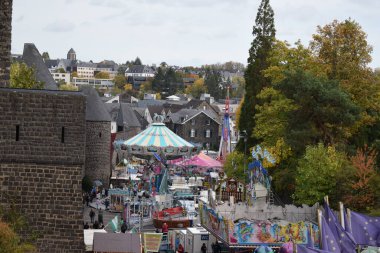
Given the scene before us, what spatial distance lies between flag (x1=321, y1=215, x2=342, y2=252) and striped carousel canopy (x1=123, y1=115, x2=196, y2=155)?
86.8ft

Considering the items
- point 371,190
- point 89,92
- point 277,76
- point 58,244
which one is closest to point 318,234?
point 371,190

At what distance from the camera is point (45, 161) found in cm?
1952

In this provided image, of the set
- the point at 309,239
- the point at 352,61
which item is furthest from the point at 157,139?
the point at 309,239

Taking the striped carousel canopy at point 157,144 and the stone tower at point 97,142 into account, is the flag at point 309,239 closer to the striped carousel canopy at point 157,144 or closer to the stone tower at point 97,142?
the striped carousel canopy at point 157,144

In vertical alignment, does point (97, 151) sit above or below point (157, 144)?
below

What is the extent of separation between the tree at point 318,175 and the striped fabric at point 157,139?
54.3 ft

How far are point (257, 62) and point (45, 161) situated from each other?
39613mm

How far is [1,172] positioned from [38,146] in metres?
0.95

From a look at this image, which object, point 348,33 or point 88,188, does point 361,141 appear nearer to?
point 348,33

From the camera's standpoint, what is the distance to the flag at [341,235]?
28188 mm

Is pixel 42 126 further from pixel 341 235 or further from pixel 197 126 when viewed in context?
pixel 197 126

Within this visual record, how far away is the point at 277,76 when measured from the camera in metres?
51.4

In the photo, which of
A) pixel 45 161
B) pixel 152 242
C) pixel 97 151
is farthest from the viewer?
pixel 97 151

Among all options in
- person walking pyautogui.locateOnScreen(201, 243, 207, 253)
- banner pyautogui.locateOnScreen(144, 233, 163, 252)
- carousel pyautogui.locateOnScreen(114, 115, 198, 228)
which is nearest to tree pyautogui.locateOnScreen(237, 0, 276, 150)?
carousel pyautogui.locateOnScreen(114, 115, 198, 228)
